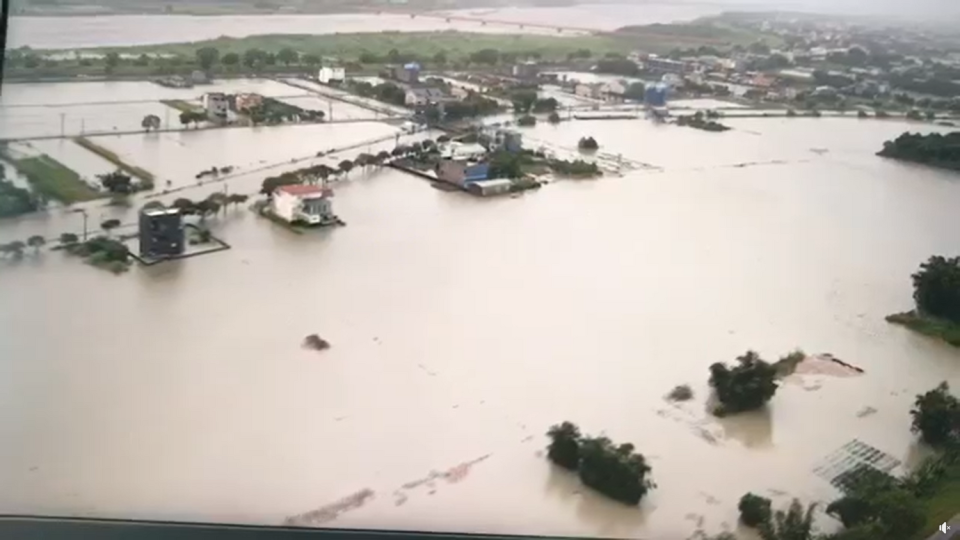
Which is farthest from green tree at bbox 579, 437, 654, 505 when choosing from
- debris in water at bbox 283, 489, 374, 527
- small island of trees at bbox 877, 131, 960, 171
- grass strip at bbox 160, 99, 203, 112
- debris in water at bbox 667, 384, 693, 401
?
grass strip at bbox 160, 99, 203, 112

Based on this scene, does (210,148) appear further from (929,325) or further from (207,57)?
(929,325)

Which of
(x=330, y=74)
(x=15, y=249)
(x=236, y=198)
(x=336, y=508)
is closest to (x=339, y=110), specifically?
(x=330, y=74)

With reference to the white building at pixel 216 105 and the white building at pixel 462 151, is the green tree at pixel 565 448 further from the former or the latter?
the white building at pixel 216 105

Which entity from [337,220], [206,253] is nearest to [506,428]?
[337,220]

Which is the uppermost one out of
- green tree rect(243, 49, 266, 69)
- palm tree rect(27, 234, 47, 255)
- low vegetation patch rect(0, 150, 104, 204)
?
green tree rect(243, 49, 266, 69)

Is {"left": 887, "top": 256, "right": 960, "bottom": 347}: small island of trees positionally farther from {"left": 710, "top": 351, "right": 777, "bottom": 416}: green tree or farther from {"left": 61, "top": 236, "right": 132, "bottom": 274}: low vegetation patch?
{"left": 61, "top": 236, "right": 132, "bottom": 274}: low vegetation patch

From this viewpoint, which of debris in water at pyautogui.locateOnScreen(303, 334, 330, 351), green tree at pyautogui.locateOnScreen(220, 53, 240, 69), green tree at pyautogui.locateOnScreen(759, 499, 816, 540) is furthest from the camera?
green tree at pyautogui.locateOnScreen(220, 53, 240, 69)

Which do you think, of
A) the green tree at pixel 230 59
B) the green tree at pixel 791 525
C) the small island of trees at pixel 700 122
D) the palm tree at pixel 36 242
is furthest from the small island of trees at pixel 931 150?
the palm tree at pixel 36 242

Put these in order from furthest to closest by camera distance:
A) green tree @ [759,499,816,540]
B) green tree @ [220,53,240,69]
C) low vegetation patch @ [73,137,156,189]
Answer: green tree @ [220,53,240,69] < low vegetation patch @ [73,137,156,189] < green tree @ [759,499,816,540]
